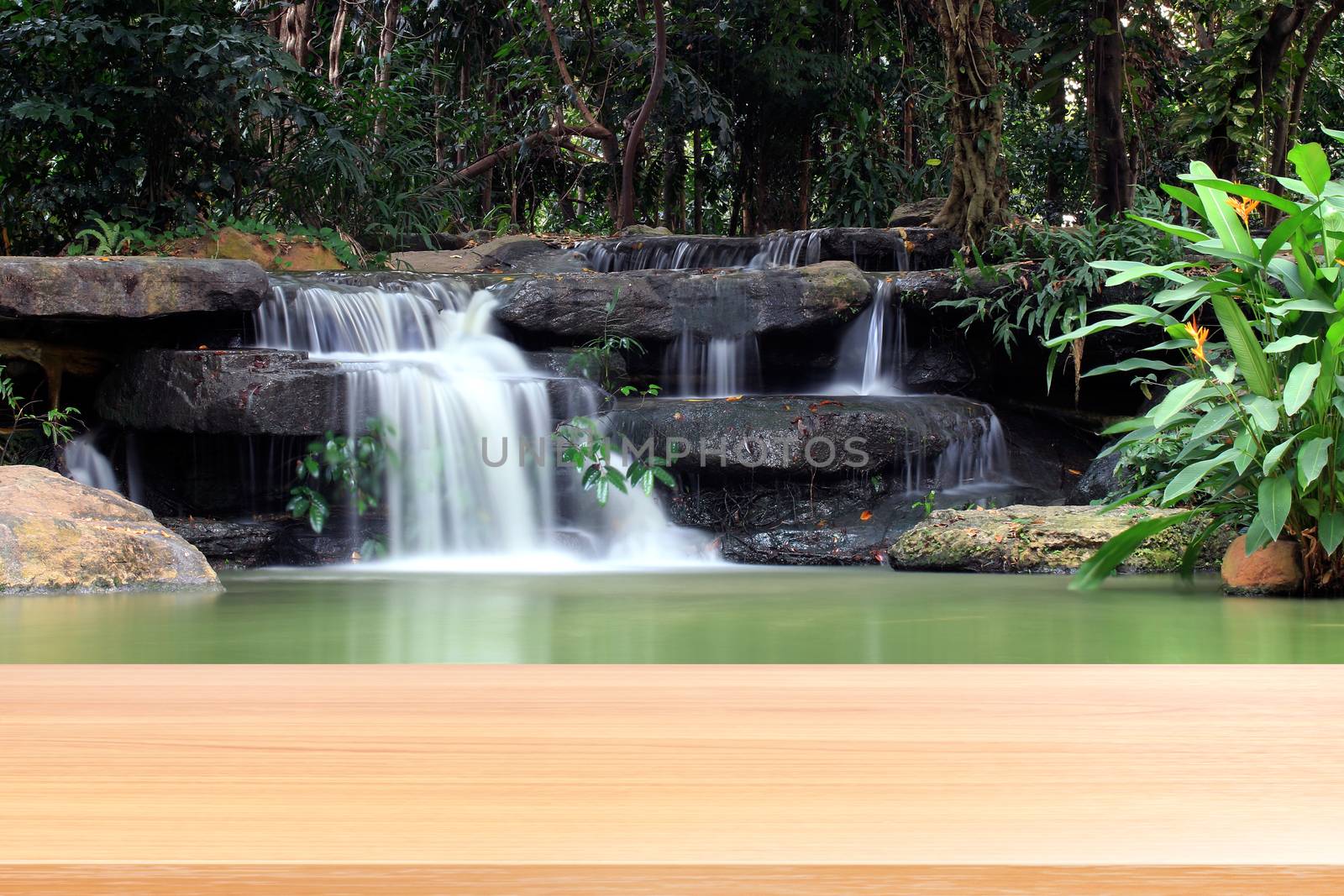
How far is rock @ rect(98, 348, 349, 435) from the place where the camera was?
582 cm

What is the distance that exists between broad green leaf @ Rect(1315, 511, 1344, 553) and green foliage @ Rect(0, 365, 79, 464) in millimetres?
5958

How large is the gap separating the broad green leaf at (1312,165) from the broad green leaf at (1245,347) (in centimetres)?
40

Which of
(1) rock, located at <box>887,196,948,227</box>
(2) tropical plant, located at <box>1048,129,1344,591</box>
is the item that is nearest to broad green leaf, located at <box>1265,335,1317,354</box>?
(2) tropical plant, located at <box>1048,129,1344,591</box>

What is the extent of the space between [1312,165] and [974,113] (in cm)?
606

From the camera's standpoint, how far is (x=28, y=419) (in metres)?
6.45

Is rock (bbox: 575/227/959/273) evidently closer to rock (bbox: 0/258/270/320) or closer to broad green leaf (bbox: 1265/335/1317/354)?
rock (bbox: 0/258/270/320)

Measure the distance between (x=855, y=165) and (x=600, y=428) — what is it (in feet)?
28.6

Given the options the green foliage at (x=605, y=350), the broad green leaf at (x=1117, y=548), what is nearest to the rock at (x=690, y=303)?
the green foliage at (x=605, y=350)

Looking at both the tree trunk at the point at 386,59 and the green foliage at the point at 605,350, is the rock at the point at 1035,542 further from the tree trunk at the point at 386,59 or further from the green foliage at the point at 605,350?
the tree trunk at the point at 386,59

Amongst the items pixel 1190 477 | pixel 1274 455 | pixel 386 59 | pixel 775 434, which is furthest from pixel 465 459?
pixel 386 59

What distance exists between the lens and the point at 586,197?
18.0 meters

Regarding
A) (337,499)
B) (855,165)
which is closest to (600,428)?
(337,499)

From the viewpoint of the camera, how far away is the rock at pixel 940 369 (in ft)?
25.0

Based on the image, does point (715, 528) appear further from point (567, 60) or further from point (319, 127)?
point (567, 60)
